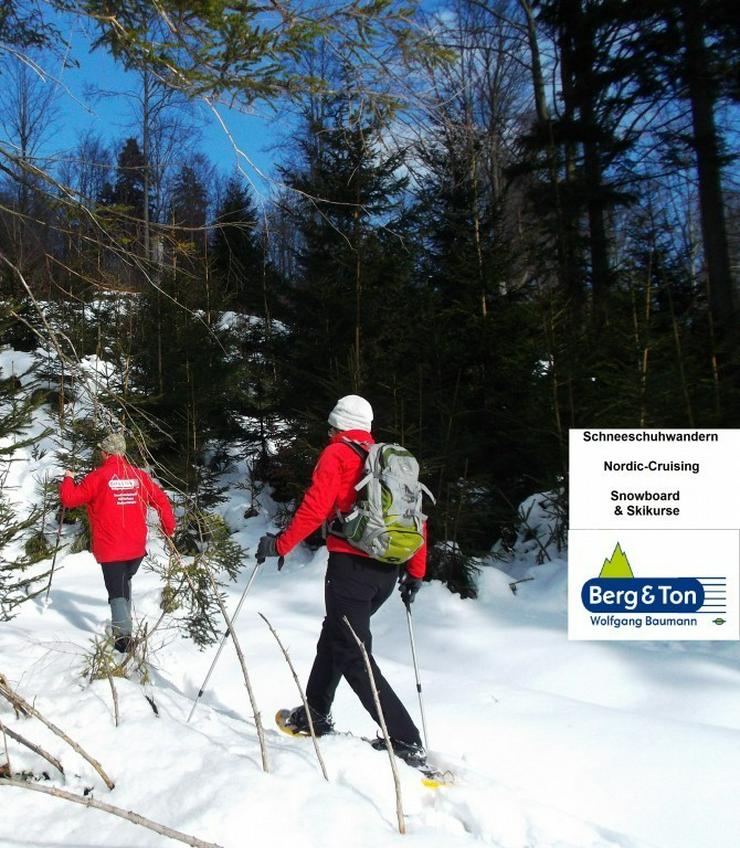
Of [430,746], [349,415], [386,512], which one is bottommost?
[430,746]

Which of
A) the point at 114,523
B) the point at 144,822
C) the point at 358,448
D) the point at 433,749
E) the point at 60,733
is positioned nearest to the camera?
the point at 144,822

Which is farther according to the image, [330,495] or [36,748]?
[330,495]

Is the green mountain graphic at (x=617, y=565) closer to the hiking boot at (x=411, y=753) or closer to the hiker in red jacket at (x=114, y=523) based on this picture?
the hiking boot at (x=411, y=753)

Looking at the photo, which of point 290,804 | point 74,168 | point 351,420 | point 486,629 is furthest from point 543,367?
point 290,804

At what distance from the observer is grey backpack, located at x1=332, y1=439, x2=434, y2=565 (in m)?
3.49

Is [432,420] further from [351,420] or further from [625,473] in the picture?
[351,420]

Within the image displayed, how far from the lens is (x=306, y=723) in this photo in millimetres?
3865

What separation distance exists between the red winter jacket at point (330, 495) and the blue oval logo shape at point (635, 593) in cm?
236

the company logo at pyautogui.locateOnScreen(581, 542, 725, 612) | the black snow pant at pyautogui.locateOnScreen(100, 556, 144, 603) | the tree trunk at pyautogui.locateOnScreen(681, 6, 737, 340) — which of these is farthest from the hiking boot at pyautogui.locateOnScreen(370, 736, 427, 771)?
the tree trunk at pyautogui.locateOnScreen(681, 6, 737, 340)

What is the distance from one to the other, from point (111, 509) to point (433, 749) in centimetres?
332

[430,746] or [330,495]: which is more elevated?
[330,495]

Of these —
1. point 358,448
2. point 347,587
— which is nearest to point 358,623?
point 347,587

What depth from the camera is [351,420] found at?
12.7 feet

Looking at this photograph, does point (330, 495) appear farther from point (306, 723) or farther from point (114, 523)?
point (114, 523)
